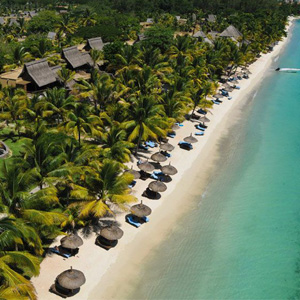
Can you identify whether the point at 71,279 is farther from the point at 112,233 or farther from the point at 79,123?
the point at 79,123

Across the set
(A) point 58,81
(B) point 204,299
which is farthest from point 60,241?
(A) point 58,81

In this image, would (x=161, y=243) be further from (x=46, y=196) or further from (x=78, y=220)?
(x=46, y=196)

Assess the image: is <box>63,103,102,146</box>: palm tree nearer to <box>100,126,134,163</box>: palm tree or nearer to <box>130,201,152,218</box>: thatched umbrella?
<box>100,126,134,163</box>: palm tree

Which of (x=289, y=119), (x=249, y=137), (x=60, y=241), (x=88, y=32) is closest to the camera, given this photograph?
(x=60, y=241)

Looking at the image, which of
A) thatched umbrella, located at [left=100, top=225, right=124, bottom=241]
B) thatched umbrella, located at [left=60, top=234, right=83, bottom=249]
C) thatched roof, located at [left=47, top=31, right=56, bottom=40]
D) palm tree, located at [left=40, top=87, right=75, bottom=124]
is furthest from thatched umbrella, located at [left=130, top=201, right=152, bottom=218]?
thatched roof, located at [left=47, top=31, right=56, bottom=40]

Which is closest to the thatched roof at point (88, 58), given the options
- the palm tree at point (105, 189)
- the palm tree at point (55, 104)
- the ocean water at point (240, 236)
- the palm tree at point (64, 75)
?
the palm tree at point (64, 75)

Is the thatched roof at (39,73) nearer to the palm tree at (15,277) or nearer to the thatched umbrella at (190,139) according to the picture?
the thatched umbrella at (190,139)
